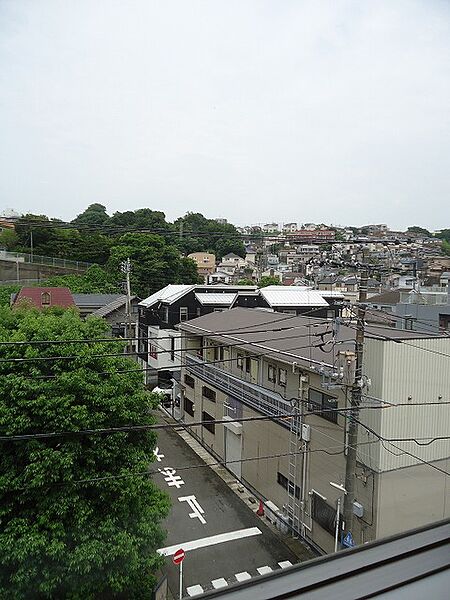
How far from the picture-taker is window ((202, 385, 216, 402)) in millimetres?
5988

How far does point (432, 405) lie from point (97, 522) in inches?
87.0

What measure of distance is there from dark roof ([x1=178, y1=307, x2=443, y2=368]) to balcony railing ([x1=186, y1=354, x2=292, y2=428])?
0.38 metres

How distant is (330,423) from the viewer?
3.49 m

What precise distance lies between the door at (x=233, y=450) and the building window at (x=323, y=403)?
4.69ft

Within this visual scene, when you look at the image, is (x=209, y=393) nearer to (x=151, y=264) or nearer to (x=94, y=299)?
(x=151, y=264)

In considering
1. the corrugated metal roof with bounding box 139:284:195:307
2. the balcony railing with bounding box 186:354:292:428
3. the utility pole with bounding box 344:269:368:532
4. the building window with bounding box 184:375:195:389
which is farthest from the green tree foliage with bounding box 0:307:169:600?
the corrugated metal roof with bounding box 139:284:195:307

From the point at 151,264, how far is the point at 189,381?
3618mm

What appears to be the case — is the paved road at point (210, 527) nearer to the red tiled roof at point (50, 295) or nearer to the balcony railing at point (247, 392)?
the balcony railing at point (247, 392)

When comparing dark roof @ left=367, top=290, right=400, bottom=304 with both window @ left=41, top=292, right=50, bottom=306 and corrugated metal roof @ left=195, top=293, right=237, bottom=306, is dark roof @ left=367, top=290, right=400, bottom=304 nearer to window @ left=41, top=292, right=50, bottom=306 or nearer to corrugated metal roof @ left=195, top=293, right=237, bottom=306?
corrugated metal roof @ left=195, top=293, right=237, bottom=306

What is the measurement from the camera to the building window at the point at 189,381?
261 inches

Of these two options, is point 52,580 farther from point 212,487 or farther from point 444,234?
point 212,487

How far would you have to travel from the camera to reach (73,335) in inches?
113

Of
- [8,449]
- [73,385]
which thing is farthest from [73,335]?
[8,449]

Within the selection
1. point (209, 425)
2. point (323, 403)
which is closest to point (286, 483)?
point (323, 403)
